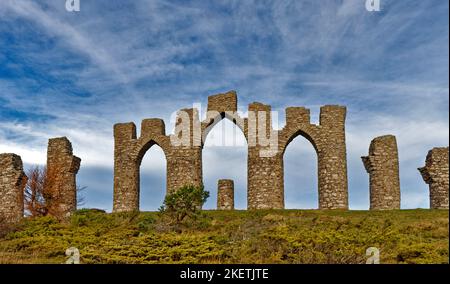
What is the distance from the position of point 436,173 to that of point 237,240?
17.5m

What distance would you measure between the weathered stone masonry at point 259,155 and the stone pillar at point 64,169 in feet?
8.97

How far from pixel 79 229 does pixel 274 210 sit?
1147cm

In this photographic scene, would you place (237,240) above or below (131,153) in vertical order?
below

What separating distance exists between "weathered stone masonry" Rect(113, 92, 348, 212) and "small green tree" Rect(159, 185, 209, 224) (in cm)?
814

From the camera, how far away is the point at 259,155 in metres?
34.9

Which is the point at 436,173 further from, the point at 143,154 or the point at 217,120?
the point at 143,154

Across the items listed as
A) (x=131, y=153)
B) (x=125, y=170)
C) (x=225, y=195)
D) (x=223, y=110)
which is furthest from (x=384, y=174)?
(x=125, y=170)

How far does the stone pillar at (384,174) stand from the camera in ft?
110

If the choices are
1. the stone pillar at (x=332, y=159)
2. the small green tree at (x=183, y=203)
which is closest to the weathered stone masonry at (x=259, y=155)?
the stone pillar at (x=332, y=159)

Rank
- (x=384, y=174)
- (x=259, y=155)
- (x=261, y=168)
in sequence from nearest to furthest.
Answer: (x=384, y=174) < (x=261, y=168) < (x=259, y=155)

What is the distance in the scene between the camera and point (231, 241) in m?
20.3

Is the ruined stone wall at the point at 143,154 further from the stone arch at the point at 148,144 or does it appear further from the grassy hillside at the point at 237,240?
the grassy hillside at the point at 237,240

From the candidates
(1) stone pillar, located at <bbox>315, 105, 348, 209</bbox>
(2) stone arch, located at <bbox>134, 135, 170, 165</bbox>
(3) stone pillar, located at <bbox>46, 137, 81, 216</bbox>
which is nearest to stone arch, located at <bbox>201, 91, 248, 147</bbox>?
(2) stone arch, located at <bbox>134, 135, 170, 165</bbox>
